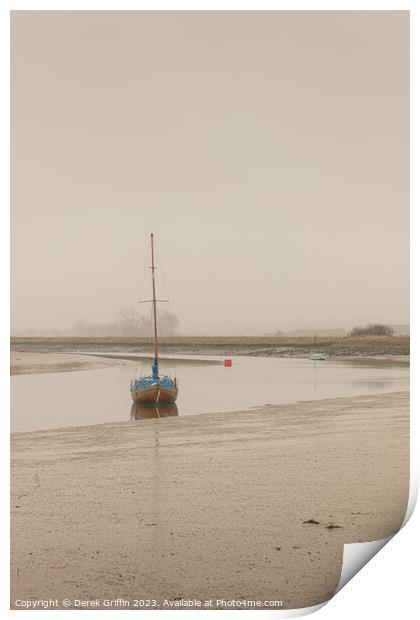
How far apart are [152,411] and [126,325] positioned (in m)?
2.89

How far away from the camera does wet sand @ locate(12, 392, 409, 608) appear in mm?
2117

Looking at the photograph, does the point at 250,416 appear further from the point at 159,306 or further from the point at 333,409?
the point at 159,306

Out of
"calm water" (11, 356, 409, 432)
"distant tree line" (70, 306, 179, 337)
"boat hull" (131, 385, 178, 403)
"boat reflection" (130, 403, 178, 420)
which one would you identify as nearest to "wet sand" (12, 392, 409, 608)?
"calm water" (11, 356, 409, 432)

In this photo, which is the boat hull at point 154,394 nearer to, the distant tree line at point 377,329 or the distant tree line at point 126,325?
the distant tree line at point 126,325

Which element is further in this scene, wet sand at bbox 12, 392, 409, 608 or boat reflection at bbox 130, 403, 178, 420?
boat reflection at bbox 130, 403, 178, 420

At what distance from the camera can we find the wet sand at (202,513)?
2.12 metres

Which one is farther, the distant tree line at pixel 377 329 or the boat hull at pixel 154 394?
the boat hull at pixel 154 394

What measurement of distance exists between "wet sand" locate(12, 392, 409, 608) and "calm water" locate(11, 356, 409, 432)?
1.18 feet

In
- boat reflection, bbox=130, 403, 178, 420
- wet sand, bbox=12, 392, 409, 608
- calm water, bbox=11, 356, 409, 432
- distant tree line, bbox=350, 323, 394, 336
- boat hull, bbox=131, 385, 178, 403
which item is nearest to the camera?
wet sand, bbox=12, 392, 409, 608

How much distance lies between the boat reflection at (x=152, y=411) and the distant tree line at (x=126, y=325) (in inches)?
99.6

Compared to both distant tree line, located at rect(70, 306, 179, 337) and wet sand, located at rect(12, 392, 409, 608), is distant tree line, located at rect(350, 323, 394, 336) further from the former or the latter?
distant tree line, located at rect(70, 306, 179, 337)

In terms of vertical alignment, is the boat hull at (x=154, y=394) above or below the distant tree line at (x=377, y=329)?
below

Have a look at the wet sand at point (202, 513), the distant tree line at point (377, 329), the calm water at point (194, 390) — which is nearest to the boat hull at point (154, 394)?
the calm water at point (194, 390)
